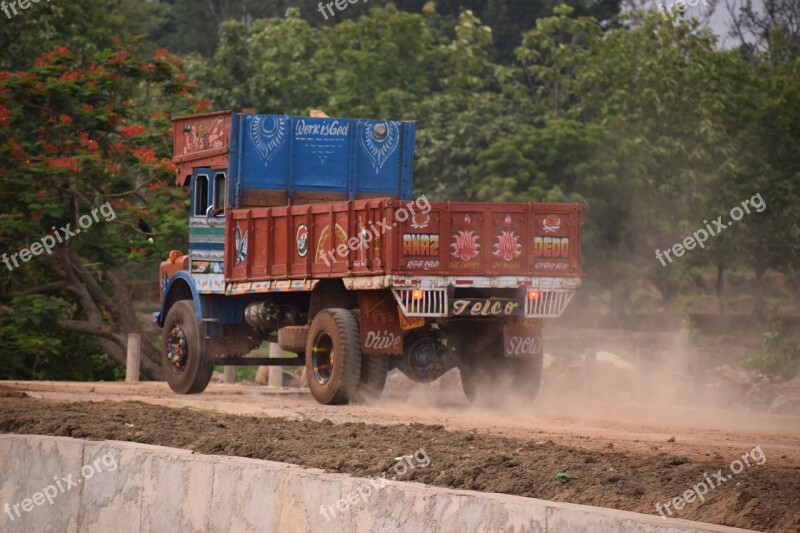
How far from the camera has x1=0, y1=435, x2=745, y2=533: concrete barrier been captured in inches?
287

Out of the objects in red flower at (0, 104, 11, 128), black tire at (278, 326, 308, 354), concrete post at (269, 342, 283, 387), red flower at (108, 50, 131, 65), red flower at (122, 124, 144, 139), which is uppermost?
red flower at (108, 50, 131, 65)

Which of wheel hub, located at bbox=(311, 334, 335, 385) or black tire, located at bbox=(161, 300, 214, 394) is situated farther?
black tire, located at bbox=(161, 300, 214, 394)

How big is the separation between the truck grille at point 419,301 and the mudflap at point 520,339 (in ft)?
4.41

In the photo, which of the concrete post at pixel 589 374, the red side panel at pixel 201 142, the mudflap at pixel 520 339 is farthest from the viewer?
the concrete post at pixel 589 374

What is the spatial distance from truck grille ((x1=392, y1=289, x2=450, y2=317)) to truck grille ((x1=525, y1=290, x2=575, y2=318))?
1.15m

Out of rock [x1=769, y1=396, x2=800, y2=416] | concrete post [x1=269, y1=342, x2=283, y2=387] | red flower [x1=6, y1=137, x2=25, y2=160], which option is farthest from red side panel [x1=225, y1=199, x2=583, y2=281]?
red flower [x1=6, y1=137, x2=25, y2=160]

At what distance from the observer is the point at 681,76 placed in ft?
129

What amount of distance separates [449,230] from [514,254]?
36.3 inches

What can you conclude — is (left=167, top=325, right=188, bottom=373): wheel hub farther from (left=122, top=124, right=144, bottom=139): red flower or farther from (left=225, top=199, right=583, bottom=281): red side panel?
(left=122, top=124, right=144, bottom=139): red flower

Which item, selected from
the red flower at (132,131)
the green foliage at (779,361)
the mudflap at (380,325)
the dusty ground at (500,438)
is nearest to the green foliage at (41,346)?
the red flower at (132,131)

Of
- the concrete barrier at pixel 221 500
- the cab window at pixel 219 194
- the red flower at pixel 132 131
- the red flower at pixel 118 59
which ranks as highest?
the red flower at pixel 118 59

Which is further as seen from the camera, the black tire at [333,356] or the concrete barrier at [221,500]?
the black tire at [333,356]

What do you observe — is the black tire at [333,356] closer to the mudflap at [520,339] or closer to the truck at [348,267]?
the truck at [348,267]

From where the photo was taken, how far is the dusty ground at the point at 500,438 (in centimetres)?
825
